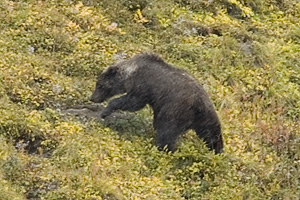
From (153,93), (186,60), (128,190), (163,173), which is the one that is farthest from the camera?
(186,60)

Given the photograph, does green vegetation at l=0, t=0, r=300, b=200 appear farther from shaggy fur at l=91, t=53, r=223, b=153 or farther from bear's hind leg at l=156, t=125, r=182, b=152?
shaggy fur at l=91, t=53, r=223, b=153

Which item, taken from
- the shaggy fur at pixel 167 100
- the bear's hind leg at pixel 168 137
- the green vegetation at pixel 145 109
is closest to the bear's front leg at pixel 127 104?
the shaggy fur at pixel 167 100

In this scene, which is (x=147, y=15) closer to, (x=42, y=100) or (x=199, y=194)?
(x=42, y=100)

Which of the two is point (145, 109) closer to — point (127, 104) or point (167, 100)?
point (127, 104)

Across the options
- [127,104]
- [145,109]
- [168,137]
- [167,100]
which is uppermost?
[167,100]

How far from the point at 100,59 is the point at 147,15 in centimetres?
238

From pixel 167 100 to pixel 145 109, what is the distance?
40.0 inches

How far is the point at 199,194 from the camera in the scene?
8.40m

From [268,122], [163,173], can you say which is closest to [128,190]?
[163,173]

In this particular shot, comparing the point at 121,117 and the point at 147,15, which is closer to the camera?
the point at 121,117

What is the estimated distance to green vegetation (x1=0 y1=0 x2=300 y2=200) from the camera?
817 cm

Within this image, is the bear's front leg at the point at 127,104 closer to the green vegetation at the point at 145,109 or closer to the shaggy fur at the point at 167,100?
the shaggy fur at the point at 167,100

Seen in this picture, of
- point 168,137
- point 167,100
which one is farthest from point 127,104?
point 168,137

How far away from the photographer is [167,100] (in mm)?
9219
